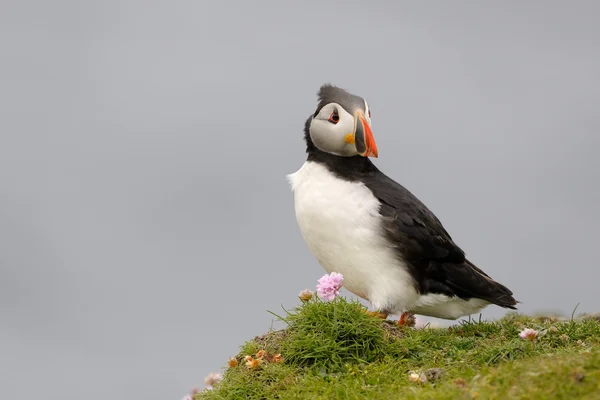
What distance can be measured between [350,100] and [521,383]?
13.9 feet

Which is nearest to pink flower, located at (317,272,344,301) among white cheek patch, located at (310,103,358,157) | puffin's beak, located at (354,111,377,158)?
puffin's beak, located at (354,111,377,158)

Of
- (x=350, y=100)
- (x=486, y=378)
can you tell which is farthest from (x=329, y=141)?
(x=486, y=378)

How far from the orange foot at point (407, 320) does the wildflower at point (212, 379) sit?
7.01 ft

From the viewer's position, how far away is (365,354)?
8.30 m

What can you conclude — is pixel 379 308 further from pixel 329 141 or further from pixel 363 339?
pixel 329 141

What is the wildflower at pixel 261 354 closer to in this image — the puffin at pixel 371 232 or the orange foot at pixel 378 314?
the orange foot at pixel 378 314

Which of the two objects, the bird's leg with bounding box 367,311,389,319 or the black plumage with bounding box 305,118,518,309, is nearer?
the bird's leg with bounding box 367,311,389,319

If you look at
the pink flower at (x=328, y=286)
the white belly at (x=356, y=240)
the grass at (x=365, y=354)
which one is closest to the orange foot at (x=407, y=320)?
the white belly at (x=356, y=240)

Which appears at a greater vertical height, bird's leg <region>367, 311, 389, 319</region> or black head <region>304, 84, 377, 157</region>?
black head <region>304, 84, 377, 157</region>

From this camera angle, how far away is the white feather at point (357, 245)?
8992 mm

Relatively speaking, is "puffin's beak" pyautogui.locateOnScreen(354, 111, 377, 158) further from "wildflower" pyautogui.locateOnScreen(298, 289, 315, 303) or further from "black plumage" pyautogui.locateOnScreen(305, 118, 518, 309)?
"wildflower" pyautogui.locateOnScreen(298, 289, 315, 303)

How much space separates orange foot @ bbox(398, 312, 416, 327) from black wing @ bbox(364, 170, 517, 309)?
430 mm

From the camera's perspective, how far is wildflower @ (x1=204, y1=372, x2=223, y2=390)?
8.71m

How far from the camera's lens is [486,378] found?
21.1 ft
